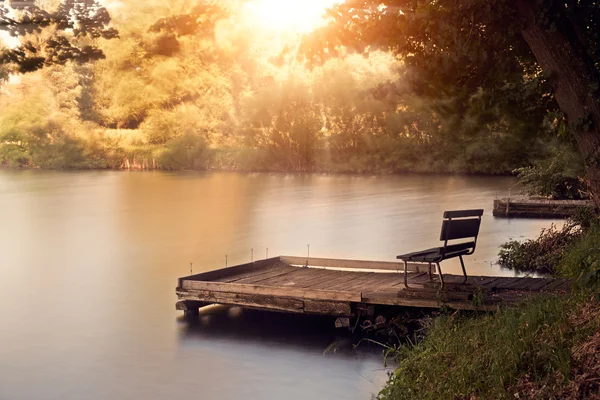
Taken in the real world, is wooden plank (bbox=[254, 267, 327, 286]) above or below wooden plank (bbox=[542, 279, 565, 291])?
below

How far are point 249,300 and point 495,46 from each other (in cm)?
369

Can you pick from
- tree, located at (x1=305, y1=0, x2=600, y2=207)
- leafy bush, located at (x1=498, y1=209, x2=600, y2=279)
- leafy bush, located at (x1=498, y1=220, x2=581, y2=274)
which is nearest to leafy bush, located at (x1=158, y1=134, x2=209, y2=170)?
leafy bush, located at (x1=498, y1=209, x2=600, y2=279)

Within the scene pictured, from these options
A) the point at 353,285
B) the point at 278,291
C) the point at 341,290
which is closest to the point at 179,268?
the point at 353,285

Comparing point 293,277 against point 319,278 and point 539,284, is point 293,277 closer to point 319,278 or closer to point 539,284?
point 319,278

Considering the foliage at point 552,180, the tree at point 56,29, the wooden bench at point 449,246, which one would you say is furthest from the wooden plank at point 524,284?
the foliage at point 552,180

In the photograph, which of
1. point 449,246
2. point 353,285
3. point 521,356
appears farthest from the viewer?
point 353,285

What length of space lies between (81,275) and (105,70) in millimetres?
45386

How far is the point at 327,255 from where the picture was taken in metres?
18.0

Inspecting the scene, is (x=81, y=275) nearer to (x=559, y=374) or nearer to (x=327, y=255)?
(x=327, y=255)

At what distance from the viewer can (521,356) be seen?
516 cm

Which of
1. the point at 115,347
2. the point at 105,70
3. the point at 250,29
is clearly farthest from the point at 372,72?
the point at 115,347

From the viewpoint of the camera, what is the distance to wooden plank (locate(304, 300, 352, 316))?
932 cm

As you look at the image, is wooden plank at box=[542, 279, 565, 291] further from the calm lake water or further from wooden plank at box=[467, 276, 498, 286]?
the calm lake water

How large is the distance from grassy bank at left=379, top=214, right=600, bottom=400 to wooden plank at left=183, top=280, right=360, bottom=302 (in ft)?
8.48
